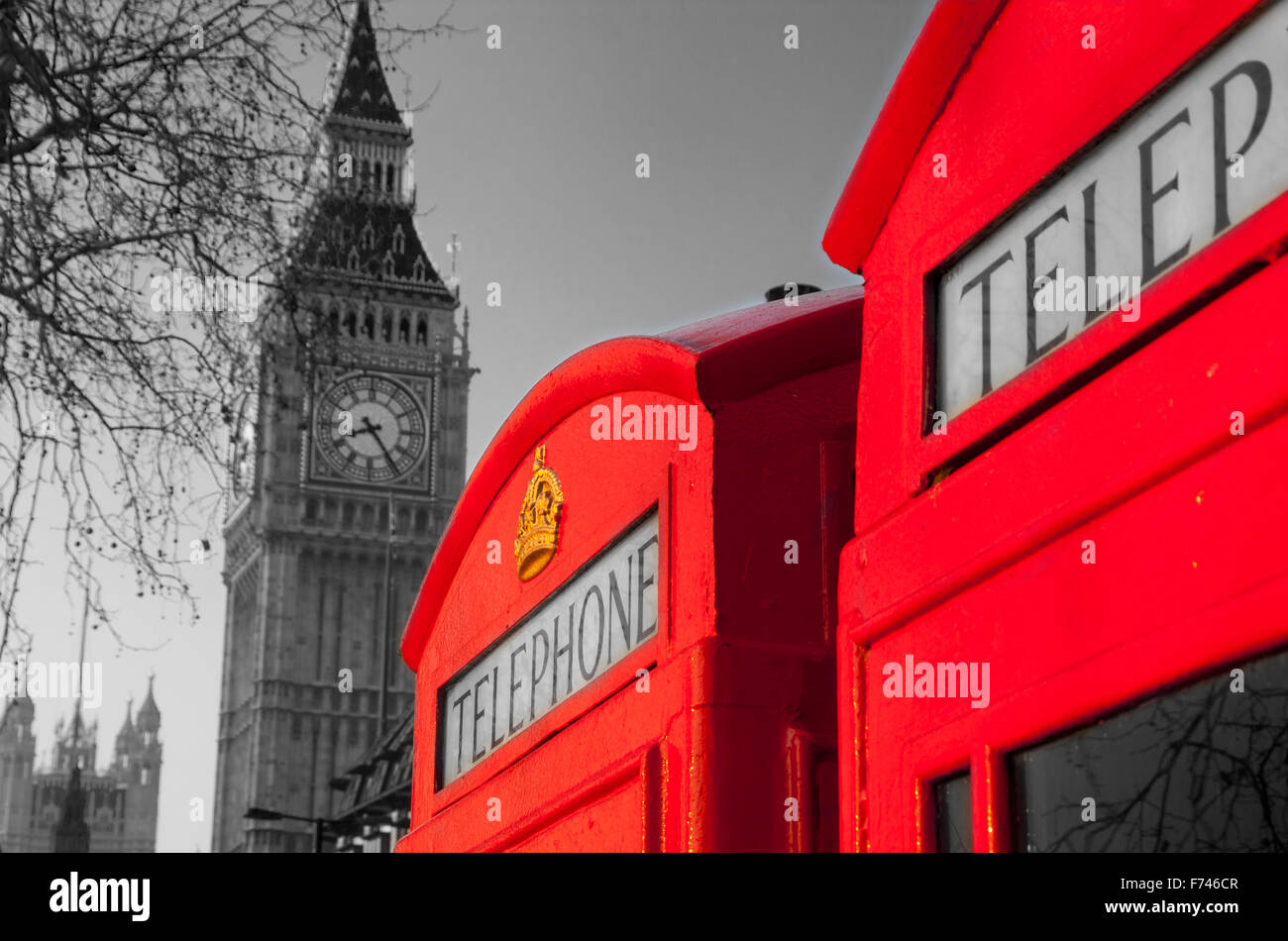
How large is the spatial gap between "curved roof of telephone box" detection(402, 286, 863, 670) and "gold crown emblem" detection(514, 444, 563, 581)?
11 cm

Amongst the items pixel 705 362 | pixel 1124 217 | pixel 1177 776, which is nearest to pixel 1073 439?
pixel 1124 217

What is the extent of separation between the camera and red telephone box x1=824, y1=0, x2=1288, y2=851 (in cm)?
146

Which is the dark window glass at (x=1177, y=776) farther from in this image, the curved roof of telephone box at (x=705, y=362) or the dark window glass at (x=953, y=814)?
the curved roof of telephone box at (x=705, y=362)

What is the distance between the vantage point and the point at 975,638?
1.88m

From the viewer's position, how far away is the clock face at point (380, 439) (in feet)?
196

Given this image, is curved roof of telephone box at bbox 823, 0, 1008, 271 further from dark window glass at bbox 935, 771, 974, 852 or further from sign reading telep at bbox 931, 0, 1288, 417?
dark window glass at bbox 935, 771, 974, 852

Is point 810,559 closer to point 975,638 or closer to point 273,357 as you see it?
point 975,638

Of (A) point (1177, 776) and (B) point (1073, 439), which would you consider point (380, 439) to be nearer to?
(B) point (1073, 439)

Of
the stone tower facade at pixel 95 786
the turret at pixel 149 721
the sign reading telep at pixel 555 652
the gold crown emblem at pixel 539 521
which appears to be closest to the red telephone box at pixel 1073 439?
the sign reading telep at pixel 555 652

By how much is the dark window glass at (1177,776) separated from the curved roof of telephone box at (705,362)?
1032mm

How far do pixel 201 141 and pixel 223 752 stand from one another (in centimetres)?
6175

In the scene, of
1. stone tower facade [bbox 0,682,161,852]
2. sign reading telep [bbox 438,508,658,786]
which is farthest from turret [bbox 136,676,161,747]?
sign reading telep [bbox 438,508,658,786]
